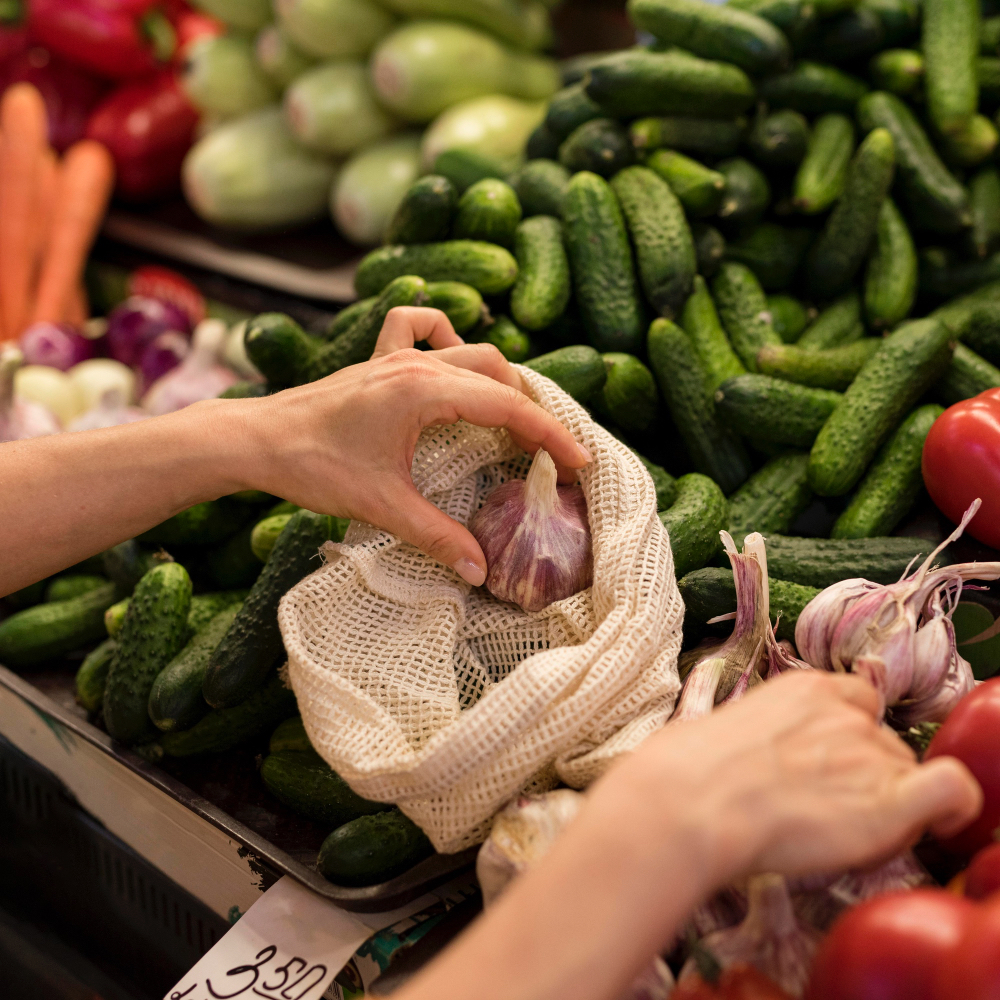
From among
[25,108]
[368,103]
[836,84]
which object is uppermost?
[836,84]

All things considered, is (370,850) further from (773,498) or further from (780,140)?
(780,140)

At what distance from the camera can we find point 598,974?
23.2 inches

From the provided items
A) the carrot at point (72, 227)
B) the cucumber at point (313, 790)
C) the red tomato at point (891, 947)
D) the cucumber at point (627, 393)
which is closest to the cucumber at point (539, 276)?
the cucumber at point (627, 393)

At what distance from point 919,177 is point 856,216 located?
0.68ft

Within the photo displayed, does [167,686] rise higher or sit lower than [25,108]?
lower

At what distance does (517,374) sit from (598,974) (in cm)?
81

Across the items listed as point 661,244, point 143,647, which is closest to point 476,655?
point 143,647

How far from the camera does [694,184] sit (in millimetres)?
1718

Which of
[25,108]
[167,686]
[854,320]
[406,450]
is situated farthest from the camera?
[25,108]

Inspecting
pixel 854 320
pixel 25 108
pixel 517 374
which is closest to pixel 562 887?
pixel 517 374

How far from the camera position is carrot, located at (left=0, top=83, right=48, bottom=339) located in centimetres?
293

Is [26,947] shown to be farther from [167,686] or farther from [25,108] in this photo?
[25,108]

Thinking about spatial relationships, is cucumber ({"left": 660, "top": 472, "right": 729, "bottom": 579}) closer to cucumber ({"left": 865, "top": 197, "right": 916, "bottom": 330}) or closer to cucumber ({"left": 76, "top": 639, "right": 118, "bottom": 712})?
cucumber ({"left": 865, "top": 197, "right": 916, "bottom": 330})

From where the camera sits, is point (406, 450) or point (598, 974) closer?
point (598, 974)
